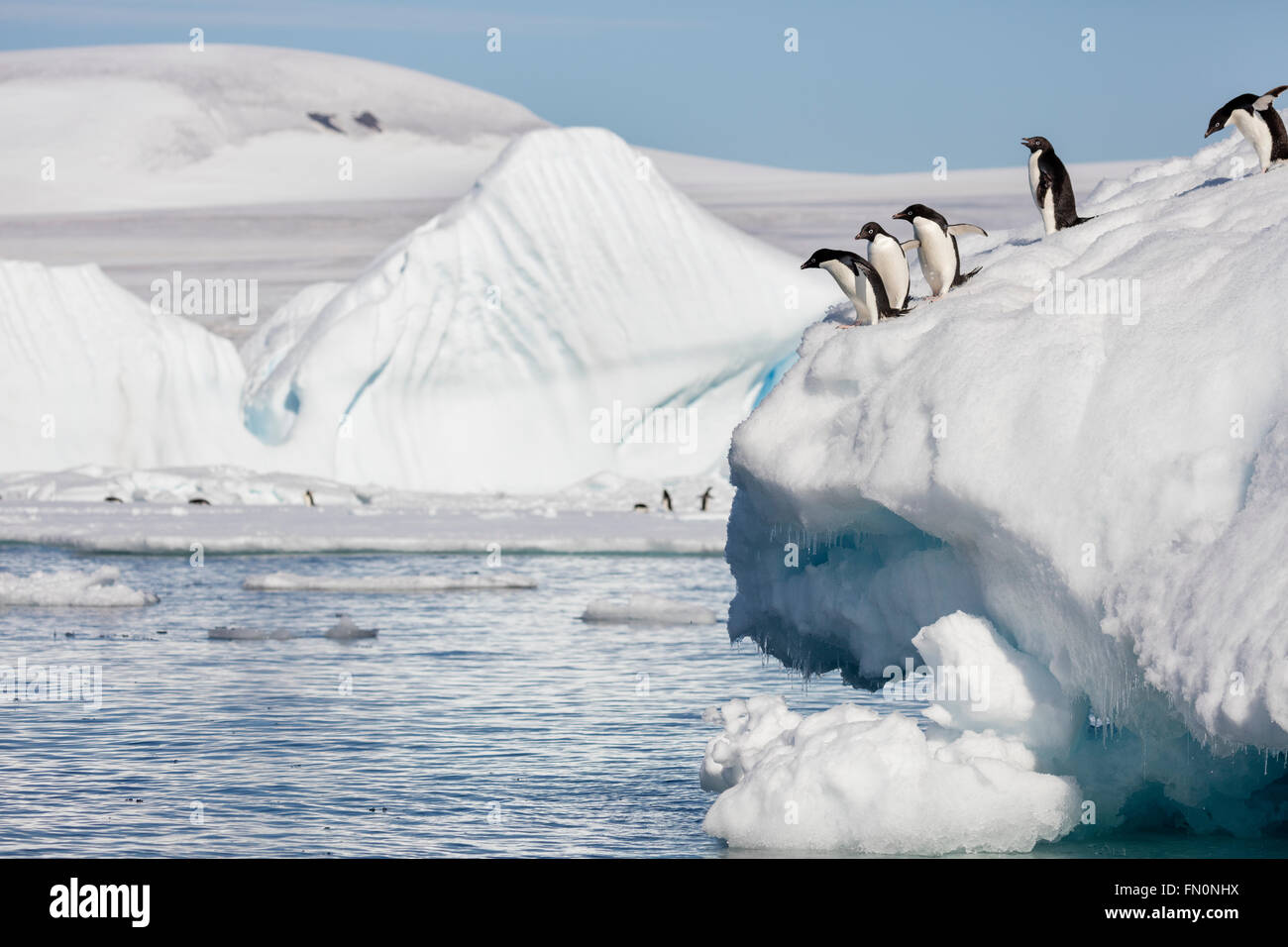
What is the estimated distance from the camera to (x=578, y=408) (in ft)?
122

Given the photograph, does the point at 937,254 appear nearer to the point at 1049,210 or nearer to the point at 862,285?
the point at 862,285

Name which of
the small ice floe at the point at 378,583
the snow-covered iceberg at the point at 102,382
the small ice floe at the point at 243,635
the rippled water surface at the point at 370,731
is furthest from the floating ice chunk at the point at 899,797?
the snow-covered iceberg at the point at 102,382

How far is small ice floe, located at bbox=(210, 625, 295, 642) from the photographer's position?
51.4ft

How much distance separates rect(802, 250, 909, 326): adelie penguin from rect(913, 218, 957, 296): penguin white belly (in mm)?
244

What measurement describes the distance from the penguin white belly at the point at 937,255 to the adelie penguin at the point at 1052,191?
888 mm

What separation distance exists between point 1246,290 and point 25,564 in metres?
19.3

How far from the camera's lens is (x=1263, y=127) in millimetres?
9656

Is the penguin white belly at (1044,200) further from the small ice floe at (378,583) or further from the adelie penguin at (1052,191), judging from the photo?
the small ice floe at (378,583)

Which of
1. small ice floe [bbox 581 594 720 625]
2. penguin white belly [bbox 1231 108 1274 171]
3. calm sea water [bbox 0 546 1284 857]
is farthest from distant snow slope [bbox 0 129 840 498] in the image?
penguin white belly [bbox 1231 108 1274 171]

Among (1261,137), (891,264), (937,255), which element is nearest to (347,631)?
(891,264)

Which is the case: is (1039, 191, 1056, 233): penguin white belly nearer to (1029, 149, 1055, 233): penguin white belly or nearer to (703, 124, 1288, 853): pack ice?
(1029, 149, 1055, 233): penguin white belly

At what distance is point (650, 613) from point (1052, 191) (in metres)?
8.48
